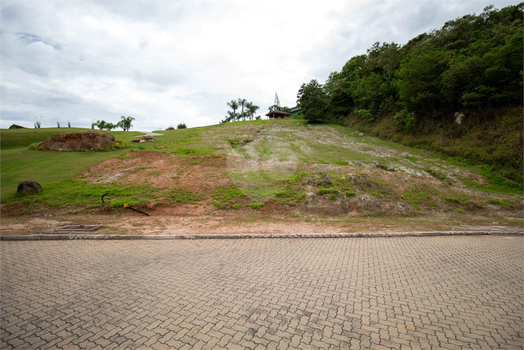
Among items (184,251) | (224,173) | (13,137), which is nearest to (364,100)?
(224,173)

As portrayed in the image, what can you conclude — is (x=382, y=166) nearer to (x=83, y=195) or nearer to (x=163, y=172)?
(x=163, y=172)

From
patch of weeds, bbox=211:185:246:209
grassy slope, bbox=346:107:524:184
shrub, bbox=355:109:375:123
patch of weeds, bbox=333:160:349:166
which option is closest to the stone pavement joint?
patch of weeds, bbox=211:185:246:209

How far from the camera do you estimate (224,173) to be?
17.9 m

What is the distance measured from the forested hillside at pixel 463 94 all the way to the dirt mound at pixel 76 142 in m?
36.4

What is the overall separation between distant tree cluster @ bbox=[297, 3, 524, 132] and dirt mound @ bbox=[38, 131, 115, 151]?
36806mm

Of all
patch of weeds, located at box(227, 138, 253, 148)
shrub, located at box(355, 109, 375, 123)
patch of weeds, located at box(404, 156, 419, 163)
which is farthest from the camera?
shrub, located at box(355, 109, 375, 123)

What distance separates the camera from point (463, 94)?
2200 cm

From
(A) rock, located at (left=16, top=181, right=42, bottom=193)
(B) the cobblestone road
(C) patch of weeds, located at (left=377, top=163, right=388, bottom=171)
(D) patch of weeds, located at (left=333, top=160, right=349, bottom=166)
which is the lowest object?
(B) the cobblestone road

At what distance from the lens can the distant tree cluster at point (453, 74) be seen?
1952 centimetres

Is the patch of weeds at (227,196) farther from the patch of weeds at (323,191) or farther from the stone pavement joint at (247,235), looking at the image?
the patch of weeds at (323,191)

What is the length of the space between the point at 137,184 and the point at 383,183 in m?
17.8

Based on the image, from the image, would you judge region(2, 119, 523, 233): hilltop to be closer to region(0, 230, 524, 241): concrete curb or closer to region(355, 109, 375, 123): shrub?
region(0, 230, 524, 241): concrete curb

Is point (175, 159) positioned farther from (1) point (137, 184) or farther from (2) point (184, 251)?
(2) point (184, 251)

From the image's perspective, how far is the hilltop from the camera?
456 inches
